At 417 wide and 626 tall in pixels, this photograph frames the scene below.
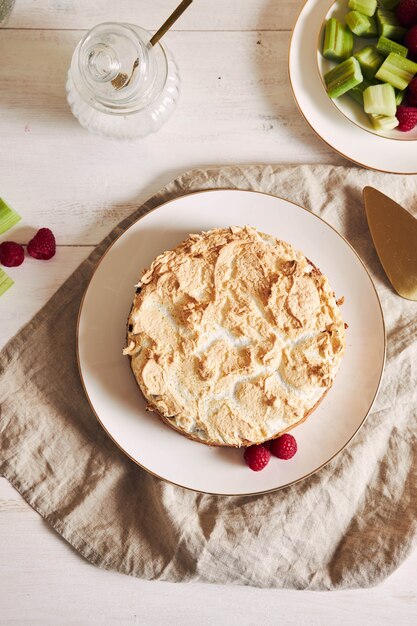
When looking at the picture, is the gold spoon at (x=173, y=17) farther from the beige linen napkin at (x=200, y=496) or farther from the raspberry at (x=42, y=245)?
the raspberry at (x=42, y=245)

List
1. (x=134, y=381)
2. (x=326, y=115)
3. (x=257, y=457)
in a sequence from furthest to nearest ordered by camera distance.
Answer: (x=326, y=115) → (x=134, y=381) → (x=257, y=457)

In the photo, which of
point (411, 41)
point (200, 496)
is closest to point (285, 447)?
point (200, 496)

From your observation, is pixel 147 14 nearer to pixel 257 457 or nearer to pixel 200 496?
pixel 257 457

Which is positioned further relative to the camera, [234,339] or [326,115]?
[326,115]

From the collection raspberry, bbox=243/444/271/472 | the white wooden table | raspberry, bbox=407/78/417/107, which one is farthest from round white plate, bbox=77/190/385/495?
raspberry, bbox=407/78/417/107

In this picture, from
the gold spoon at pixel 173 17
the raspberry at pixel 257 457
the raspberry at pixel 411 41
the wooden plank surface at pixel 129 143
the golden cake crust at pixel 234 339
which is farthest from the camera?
the wooden plank surface at pixel 129 143

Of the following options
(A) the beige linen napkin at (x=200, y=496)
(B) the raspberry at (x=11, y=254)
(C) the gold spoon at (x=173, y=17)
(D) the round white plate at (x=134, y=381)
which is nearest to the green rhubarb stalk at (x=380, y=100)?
(D) the round white plate at (x=134, y=381)
